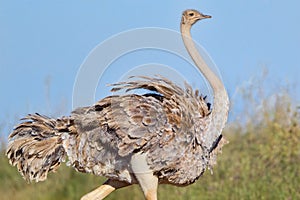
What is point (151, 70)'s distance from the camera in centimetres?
657

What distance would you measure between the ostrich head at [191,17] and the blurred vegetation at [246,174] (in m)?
2.69

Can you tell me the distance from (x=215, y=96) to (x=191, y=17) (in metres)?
0.72

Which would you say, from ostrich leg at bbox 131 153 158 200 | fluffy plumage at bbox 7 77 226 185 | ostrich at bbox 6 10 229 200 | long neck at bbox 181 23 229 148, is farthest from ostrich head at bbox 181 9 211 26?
ostrich leg at bbox 131 153 158 200

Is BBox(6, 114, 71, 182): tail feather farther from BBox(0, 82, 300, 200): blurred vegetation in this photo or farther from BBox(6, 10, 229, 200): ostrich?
BBox(0, 82, 300, 200): blurred vegetation

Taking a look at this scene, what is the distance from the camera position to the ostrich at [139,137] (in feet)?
19.8

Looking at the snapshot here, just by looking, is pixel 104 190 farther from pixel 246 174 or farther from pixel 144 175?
pixel 246 174

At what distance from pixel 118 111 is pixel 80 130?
1.22 ft

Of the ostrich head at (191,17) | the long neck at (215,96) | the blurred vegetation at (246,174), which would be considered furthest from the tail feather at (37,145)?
the blurred vegetation at (246,174)

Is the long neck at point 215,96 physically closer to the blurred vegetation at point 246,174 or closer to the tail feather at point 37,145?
the tail feather at point 37,145

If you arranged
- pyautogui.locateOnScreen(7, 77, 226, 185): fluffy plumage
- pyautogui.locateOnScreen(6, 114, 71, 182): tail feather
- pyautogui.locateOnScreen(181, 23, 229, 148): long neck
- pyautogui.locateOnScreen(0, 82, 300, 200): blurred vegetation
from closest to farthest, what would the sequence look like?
1. pyautogui.locateOnScreen(7, 77, 226, 185): fluffy plumage
2. pyautogui.locateOnScreen(181, 23, 229, 148): long neck
3. pyautogui.locateOnScreen(6, 114, 71, 182): tail feather
4. pyautogui.locateOnScreen(0, 82, 300, 200): blurred vegetation

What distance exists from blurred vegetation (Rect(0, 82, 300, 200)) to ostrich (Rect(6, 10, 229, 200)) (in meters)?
2.61

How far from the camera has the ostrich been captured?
604 cm

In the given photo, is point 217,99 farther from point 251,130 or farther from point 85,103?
point 251,130

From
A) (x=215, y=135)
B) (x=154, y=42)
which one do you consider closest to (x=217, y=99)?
(x=215, y=135)
